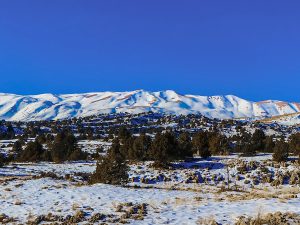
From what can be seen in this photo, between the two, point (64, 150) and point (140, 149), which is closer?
point (140, 149)

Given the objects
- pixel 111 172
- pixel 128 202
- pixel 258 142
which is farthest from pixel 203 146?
pixel 128 202

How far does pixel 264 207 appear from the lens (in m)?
21.3

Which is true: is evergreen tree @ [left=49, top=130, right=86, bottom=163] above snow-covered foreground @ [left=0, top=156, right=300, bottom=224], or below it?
above

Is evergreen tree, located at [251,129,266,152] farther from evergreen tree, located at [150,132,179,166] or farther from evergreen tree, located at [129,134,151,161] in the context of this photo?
evergreen tree, located at [150,132,179,166]

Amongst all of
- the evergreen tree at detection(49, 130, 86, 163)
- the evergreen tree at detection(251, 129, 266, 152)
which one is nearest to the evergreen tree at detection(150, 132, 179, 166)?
the evergreen tree at detection(49, 130, 86, 163)

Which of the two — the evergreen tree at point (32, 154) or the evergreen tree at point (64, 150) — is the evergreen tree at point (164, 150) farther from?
the evergreen tree at point (32, 154)

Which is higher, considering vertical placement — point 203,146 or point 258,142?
point 258,142

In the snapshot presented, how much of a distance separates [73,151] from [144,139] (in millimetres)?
13739

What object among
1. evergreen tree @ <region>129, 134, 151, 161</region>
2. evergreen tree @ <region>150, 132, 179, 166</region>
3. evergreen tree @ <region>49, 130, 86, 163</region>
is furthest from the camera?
evergreen tree @ <region>49, 130, 86, 163</region>

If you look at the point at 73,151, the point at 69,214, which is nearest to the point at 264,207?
the point at 69,214

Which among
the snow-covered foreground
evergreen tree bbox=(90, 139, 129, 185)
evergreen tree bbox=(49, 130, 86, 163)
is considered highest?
evergreen tree bbox=(49, 130, 86, 163)

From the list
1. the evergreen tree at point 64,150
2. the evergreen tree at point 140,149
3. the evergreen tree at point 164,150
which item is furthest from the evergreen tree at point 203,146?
the evergreen tree at point 64,150

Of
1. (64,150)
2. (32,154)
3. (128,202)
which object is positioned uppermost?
(64,150)

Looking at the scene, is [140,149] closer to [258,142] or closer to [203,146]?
[203,146]
